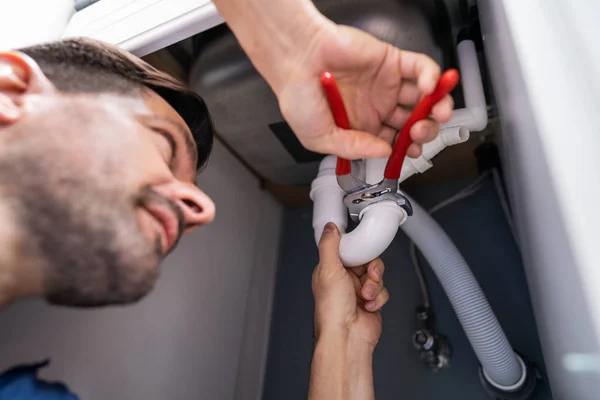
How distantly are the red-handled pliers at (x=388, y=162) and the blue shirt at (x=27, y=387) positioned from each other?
43 cm

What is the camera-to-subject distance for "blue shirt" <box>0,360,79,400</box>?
20.2 inches

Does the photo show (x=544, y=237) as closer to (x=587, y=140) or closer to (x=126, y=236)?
(x=587, y=140)

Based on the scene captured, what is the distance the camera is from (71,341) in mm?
629

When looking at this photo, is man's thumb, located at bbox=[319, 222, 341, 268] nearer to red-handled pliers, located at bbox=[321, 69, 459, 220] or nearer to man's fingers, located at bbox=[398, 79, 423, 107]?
red-handled pliers, located at bbox=[321, 69, 459, 220]

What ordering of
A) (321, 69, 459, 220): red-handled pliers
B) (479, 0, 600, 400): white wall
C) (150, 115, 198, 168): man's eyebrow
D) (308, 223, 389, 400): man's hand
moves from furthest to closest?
(308, 223, 389, 400): man's hand < (150, 115, 198, 168): man's eyebrow < (321, 69, 459, 220): red-handled pliers < (479, 0, 600, 400): white wall

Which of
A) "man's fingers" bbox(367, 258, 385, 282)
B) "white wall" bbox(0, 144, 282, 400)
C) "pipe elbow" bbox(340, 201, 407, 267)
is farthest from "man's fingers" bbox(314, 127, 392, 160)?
"white wall" bbox(0, 144, 282, 400)

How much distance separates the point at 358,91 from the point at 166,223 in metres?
0.27

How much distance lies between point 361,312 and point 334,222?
151mm

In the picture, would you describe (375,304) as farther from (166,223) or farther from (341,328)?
(166,223)

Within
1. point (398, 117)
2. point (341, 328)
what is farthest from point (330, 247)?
point (398, 117)

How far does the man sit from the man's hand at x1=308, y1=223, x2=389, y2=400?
8.7 inches

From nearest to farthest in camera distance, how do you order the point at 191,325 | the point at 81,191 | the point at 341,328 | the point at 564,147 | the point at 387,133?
the point at 564,147
the point at 81,191
the point at 387,133
the point at 341,328
the point at 191,325

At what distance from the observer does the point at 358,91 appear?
0.52m

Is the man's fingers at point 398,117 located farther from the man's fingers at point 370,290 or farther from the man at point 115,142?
the man's fingers at point 370,290
